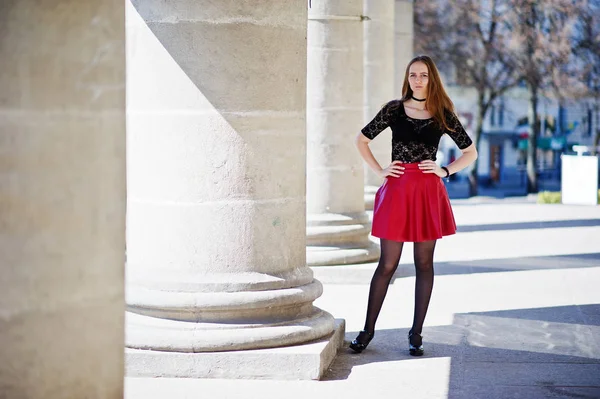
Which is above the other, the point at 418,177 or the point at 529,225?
the point at 418,177

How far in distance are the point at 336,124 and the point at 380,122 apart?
4801mm

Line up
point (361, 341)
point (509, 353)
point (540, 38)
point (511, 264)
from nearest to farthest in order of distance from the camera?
point (361, 341), point (509, 353), point (511, 264), point (540, 38)

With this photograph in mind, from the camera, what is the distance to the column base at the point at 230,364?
24.0ft

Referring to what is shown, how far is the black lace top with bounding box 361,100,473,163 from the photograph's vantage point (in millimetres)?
7977

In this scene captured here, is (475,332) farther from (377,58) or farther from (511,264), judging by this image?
(377,58)

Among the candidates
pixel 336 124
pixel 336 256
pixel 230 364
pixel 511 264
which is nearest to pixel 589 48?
pixel 511 264

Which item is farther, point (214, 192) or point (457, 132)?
point (457, 132)

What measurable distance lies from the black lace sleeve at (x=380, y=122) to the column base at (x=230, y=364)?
173cm

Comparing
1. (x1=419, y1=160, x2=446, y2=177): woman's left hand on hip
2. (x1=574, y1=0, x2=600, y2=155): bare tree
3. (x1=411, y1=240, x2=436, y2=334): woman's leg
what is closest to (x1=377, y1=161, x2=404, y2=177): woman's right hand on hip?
(x1=419, y1=160, x2=446, y2=177): woman's left hand on hip

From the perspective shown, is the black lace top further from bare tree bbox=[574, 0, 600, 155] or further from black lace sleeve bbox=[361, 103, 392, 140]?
bare tree bbox=[574, 0, 600, 155]

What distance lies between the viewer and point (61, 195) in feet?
12.5

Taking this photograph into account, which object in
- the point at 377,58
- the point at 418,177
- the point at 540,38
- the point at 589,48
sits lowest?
the point at 418,177

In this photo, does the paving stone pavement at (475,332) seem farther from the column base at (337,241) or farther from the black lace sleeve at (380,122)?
the black lace sleeve at (380,122)

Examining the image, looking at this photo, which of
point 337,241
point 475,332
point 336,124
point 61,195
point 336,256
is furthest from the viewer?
point 336,124
